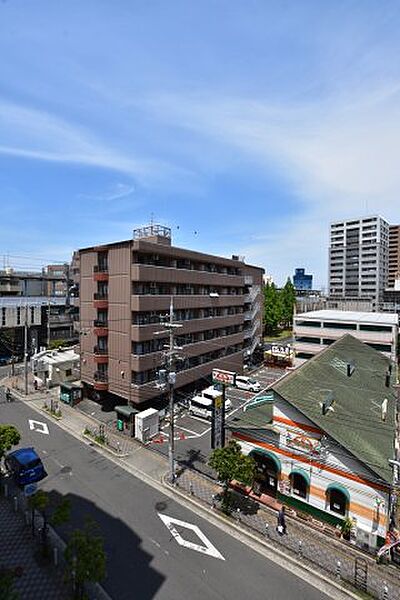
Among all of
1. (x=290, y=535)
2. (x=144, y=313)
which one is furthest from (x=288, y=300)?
(x=290, y=535)

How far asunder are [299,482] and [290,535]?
9.85ft

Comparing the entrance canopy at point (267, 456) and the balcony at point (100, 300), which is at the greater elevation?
the balcony at point (100, 300)

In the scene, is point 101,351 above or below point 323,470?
above

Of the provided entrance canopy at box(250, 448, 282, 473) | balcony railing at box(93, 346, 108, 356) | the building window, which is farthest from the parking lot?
balcony railing at box(93, 346, 108, 356)

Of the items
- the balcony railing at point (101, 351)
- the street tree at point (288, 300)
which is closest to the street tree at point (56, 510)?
the balcony railing at point (101, 351)

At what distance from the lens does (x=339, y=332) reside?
2164 inches

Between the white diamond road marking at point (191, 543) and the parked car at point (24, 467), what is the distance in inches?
389

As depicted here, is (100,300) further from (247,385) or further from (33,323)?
(33,323)

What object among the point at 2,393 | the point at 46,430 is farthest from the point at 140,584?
the point at 2,393

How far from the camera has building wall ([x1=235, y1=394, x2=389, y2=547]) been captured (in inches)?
709

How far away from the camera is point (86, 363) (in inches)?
1505

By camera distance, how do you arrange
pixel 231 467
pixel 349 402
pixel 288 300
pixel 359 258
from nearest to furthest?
pixel 231 467
pixel 349 402
pixel 288 300
pixel 359 258

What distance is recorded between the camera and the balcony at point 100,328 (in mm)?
35875

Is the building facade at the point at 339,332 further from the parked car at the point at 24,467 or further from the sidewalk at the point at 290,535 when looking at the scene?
the parked car at the point at 24,467
